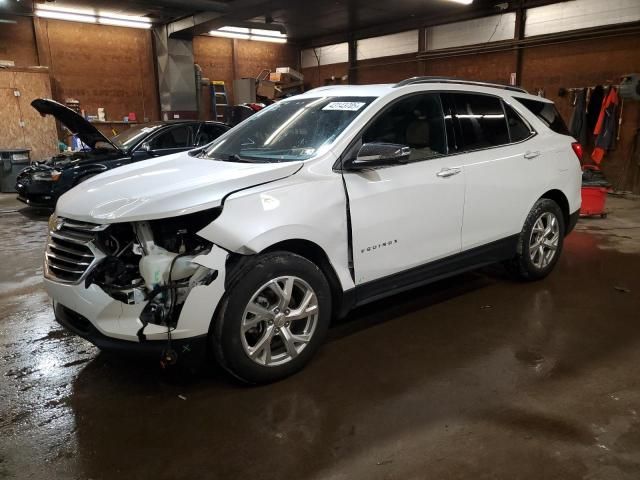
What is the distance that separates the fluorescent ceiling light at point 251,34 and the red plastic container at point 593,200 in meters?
10.5

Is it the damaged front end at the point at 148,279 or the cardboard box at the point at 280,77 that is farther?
the cardboard box at the point at 280,77

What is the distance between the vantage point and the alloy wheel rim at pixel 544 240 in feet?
14.0

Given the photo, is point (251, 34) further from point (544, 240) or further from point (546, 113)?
point (544, 240)

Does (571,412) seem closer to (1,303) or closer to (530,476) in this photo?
(530,476)

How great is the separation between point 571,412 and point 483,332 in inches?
39.3

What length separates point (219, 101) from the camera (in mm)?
14164

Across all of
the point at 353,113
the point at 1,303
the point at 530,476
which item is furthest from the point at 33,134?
the point at 530,476

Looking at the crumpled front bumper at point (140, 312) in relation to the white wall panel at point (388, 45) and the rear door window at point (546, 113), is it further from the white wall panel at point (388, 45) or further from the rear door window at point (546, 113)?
the white wall panel at point (388, 45)

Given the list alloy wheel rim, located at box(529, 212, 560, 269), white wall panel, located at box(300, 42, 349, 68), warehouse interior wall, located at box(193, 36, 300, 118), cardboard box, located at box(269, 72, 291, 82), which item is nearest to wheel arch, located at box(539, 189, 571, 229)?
alloy wheel rim, located at box(529, 212, 560, 269)

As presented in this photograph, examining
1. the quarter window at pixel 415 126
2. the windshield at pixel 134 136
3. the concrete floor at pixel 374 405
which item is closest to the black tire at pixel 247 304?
the concrete floor at pixel 374 405

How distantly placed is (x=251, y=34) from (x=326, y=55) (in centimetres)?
261

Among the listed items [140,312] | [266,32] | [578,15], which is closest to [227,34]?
[266,32]

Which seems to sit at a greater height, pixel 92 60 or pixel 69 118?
pixel 92 60

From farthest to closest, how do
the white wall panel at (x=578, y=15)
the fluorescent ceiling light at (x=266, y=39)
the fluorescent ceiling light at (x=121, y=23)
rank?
the fluorescent ceiling light at (x=266, y=39)
the fluorescent ceiling light at (x=121, y=23)
the white wall panel at (x=578, y=15)
